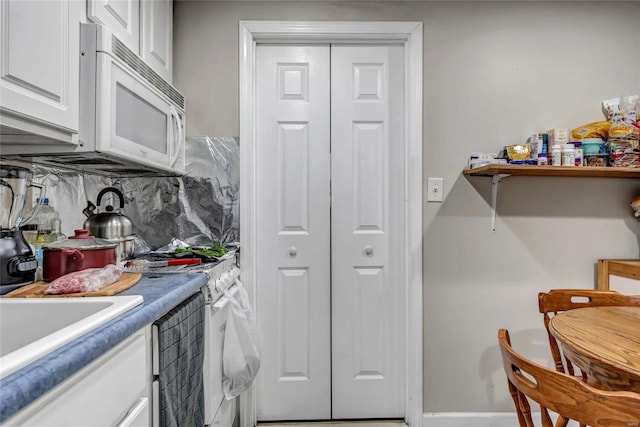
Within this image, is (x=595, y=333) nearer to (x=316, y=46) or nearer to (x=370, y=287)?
→ (x=370, y=287)

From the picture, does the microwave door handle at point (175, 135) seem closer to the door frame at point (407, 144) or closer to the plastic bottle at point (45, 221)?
the door frame at point (407, 144)

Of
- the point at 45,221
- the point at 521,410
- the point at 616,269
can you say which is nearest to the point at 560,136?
the point at 616,269

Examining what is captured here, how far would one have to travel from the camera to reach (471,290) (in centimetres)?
212

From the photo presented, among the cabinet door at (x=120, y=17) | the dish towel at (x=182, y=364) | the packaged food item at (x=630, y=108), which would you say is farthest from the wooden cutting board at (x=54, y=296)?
the packaged food item at (x=630, y=108)

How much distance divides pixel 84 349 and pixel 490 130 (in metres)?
2.05

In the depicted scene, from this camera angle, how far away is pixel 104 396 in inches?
32.3

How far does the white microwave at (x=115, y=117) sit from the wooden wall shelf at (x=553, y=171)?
1.50 metres

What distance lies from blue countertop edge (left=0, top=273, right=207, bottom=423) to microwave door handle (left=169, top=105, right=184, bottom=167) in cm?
77

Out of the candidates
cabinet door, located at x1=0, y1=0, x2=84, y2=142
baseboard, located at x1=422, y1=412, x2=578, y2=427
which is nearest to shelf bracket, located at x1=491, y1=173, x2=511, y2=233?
baseboard, located at x1=422, y1=412, x2=578, y2=427

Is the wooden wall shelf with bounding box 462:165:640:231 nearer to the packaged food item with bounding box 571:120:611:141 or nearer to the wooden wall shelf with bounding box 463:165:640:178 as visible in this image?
the wooden wall shelf with bounding box 463:165:640:178

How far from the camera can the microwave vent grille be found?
1.34 metres

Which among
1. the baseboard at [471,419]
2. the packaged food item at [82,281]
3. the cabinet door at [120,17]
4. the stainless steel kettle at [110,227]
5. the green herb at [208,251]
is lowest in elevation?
the baseboard at [471,419]

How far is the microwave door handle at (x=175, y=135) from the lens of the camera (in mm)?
1836

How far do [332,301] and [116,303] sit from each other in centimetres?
135
